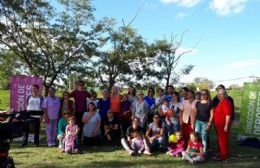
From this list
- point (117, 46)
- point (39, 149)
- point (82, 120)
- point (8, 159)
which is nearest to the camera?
point (8, 159)

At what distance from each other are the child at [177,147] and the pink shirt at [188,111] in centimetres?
38

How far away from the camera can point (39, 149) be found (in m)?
10.8

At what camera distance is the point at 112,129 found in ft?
37.9

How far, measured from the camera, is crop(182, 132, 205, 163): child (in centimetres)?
914

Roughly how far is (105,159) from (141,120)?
2.11 m

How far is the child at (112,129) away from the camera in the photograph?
1155cm

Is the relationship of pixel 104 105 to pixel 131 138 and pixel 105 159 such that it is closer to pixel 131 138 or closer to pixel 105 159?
pixel 131 138

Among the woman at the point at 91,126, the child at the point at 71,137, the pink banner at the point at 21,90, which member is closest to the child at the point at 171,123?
the woman at the point at 91,126

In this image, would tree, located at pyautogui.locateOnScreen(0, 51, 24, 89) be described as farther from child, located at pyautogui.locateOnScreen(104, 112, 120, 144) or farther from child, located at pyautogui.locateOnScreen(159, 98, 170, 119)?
child, located at pyautogui.locateOnScreen(159, 98, 170, 119)

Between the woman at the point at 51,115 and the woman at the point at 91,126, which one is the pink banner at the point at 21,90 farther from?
the woman at the point at 91,126

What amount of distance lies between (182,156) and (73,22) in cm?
950

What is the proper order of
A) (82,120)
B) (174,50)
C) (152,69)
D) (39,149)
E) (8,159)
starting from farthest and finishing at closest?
(174,50) < (152,69) < (82,120) < (39,149) < (8,159)

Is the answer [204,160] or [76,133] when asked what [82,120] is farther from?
[204,160]

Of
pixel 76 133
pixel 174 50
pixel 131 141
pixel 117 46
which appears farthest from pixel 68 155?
pixel 174 50
